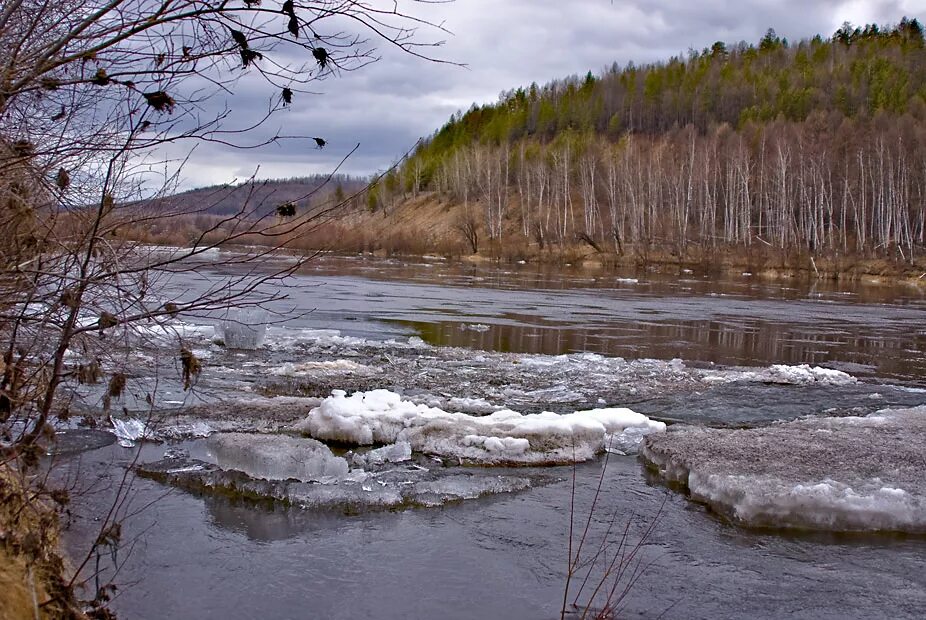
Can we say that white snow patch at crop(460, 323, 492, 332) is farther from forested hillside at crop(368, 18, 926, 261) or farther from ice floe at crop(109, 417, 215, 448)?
forested hillside at crop(368, 18, 926, 261)

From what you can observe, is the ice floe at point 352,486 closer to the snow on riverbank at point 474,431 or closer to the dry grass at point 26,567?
the snow on riverbank at point 474,431

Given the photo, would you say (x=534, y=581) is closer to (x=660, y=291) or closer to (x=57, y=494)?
(x=57, y=494)

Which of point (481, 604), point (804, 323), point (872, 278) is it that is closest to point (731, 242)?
point (872, 278)

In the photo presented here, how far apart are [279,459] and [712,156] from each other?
258ft

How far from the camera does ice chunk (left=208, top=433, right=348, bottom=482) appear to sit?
8359 millimetres

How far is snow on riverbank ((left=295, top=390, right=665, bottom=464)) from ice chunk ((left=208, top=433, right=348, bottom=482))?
1.25 m

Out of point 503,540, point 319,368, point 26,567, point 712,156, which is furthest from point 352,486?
point 712,156

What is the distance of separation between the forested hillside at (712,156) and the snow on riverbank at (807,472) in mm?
50338

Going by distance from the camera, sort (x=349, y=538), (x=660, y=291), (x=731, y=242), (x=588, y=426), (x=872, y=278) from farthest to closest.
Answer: (x=731, y=242), (x=872, y=278), (x=660, y=291), (x=588, y=426), (x=349, y=538)

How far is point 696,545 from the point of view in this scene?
7.18 m

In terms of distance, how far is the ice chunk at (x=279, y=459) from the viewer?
27.4 feet

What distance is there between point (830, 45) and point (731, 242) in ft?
268

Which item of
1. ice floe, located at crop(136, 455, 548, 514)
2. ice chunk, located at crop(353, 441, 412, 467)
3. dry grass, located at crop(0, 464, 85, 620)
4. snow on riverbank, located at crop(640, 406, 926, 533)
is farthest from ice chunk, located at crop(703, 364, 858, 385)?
dry grass, located at crop(0, 464, 85, 620)

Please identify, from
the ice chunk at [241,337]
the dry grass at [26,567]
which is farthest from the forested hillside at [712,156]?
the dry grass at [26,567]
